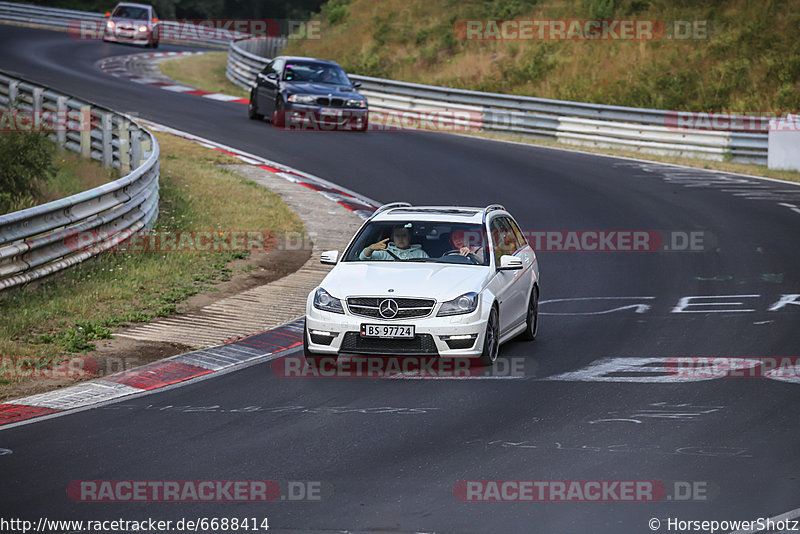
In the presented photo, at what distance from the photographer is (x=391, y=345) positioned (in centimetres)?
1113

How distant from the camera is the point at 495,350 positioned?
11703 millimetres

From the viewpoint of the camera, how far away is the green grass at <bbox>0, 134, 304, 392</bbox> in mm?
12602

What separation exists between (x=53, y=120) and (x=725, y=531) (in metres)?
19.4

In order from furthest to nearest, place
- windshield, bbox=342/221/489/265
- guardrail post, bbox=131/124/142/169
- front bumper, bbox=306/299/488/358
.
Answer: guardrail post, bbox=131/124/142/169, windshield, bbox=342/221/489/265, front bumper, bbox=306/299/488/358

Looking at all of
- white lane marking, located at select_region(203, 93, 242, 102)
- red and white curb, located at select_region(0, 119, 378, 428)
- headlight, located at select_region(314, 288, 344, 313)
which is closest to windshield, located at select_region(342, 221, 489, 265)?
headlight, located at select_region(314, 288, 344, 313)

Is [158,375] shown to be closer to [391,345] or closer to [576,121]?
[391,345]

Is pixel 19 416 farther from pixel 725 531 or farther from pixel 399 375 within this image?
pixel 725 531

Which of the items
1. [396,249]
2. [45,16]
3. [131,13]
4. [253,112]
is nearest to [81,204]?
[396,249]

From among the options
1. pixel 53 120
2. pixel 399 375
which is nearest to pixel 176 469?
pixel 399 375

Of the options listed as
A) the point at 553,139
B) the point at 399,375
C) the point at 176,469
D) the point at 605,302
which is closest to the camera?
the point at 176,469

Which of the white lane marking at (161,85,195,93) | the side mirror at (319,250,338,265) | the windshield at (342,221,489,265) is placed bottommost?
the side mirror at (319,250,338,265)

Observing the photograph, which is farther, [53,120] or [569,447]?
[53,120]

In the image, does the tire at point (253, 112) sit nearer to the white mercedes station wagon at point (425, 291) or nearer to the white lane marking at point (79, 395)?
the white mercedes station wagon at point (425, 291)

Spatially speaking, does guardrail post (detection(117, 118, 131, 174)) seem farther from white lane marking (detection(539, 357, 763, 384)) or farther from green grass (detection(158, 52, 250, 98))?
green grass (detection(158, 52, 250, 98))
